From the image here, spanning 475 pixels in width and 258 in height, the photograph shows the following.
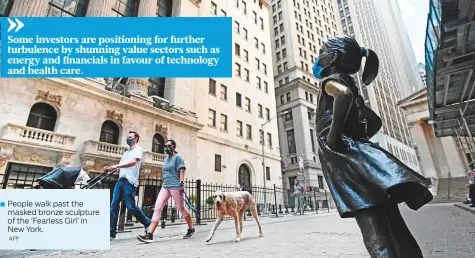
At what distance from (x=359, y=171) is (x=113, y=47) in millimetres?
4474

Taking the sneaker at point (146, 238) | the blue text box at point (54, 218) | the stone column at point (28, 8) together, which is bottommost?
the sneaker at point (146, 238)

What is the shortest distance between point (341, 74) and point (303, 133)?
4009 centimetres

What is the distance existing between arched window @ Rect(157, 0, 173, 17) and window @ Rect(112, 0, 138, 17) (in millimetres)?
2436

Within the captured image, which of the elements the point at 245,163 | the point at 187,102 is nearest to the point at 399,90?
the point at 245,163

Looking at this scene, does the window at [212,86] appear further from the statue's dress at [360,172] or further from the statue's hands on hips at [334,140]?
the statue's hands on hips at [334,140]

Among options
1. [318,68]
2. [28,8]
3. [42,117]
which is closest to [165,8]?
[28,8]

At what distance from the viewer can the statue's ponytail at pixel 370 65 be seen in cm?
212

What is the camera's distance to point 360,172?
1686 mm

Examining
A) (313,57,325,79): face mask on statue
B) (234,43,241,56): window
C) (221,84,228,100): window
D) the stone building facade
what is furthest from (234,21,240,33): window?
(313,57,325,79): face mask on statue

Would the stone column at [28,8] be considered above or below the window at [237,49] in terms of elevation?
below

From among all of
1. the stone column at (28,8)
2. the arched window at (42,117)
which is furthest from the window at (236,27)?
the arched window at (42,117)

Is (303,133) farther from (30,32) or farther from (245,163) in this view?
(30,32)

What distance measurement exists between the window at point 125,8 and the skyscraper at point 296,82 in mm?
25279

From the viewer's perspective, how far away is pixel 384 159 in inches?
65.0
